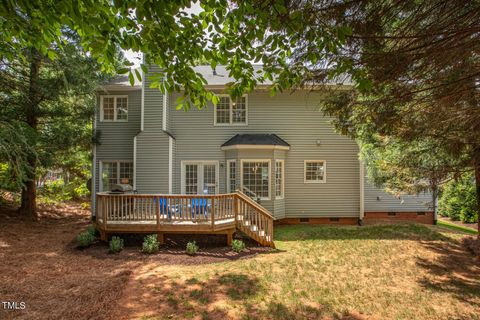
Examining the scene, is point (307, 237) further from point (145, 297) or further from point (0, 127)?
point (0, 127)

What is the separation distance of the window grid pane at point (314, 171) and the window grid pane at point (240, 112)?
3513mm

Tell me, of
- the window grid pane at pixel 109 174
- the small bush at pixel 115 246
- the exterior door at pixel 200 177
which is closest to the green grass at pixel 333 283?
the small bush at pixel 115 246

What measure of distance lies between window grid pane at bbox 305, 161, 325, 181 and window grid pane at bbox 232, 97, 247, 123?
11.5 feet

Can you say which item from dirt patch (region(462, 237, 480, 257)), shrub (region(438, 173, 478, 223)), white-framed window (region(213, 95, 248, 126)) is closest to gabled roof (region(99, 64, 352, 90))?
white-framed window (region(213, 95, 248, 126))

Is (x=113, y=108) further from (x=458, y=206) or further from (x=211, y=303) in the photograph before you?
(x=458, y=206)

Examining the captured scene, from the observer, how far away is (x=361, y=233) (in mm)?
8656

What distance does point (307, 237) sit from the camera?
330 inches

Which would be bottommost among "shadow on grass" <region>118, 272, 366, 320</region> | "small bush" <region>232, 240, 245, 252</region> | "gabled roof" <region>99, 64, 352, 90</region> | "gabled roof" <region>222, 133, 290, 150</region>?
"shadow on grass" <region>118, 272, 366, 320</region>

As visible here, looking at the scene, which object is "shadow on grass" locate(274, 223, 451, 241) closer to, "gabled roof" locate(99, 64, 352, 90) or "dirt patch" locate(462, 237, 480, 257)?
"dirt patch" locate(462, 237, 480, 257)

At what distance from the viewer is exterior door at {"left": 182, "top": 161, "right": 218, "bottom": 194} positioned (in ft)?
34.2

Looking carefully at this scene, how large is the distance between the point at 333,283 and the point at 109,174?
9.89m

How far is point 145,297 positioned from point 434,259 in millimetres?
7030

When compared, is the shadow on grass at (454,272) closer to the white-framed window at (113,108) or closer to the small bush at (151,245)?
the small bush at (151,245)

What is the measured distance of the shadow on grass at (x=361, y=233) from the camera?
8.09m
